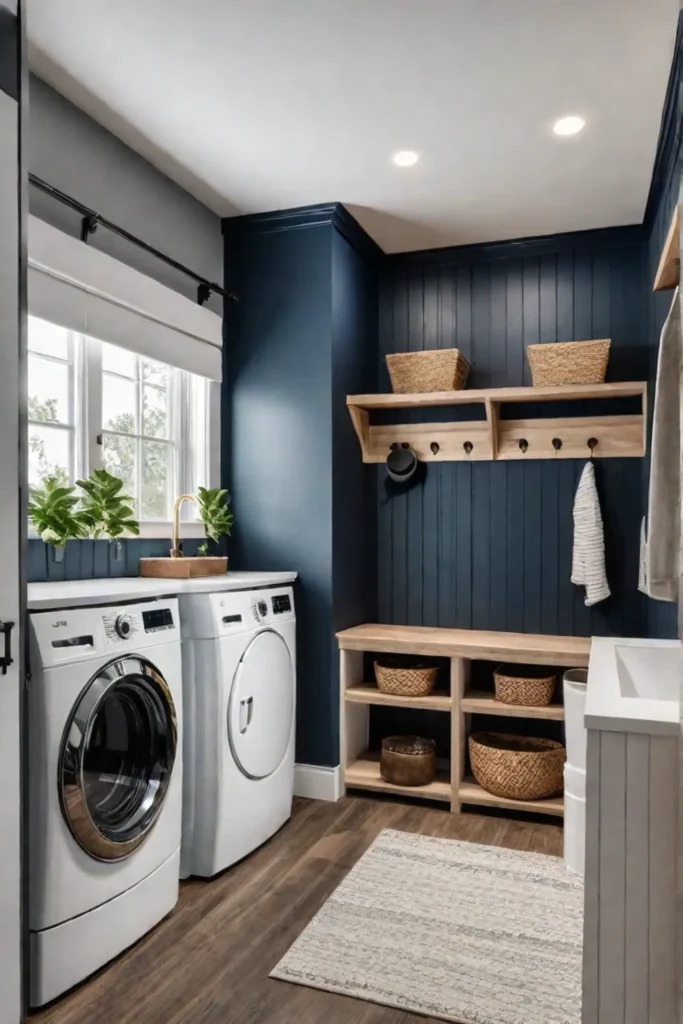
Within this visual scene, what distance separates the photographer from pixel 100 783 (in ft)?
6.79

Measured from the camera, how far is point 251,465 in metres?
3.50

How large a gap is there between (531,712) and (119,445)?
200cm

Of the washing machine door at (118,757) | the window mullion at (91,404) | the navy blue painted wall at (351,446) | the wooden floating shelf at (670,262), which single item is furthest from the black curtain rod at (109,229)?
the wooden floating shelf at (670,262)

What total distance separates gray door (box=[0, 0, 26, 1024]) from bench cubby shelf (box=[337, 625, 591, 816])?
1.81m

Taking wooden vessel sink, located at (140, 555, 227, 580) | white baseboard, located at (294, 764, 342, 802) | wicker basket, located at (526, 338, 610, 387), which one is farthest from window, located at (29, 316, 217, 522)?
wicker basket, located at (526, 338, 610, 387)

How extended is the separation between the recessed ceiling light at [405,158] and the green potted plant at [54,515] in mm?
1725

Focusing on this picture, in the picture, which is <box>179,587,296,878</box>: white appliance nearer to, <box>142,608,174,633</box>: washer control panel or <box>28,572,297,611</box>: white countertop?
<box>28,572,297,611</box>: white countertop

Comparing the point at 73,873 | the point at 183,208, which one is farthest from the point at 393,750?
the point at 183,208

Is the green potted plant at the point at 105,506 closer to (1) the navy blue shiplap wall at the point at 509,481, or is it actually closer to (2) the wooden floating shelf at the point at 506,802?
(1) the navy blue shiplap wall at the point at 509,481

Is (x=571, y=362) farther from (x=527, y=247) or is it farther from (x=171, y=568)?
(x=171, y=568)

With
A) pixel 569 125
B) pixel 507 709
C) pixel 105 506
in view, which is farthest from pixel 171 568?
pixel 569 125

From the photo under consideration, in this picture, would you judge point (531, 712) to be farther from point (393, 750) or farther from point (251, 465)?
point (251, 465)

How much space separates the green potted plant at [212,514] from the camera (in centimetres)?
317

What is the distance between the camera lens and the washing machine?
1831 millimetres
